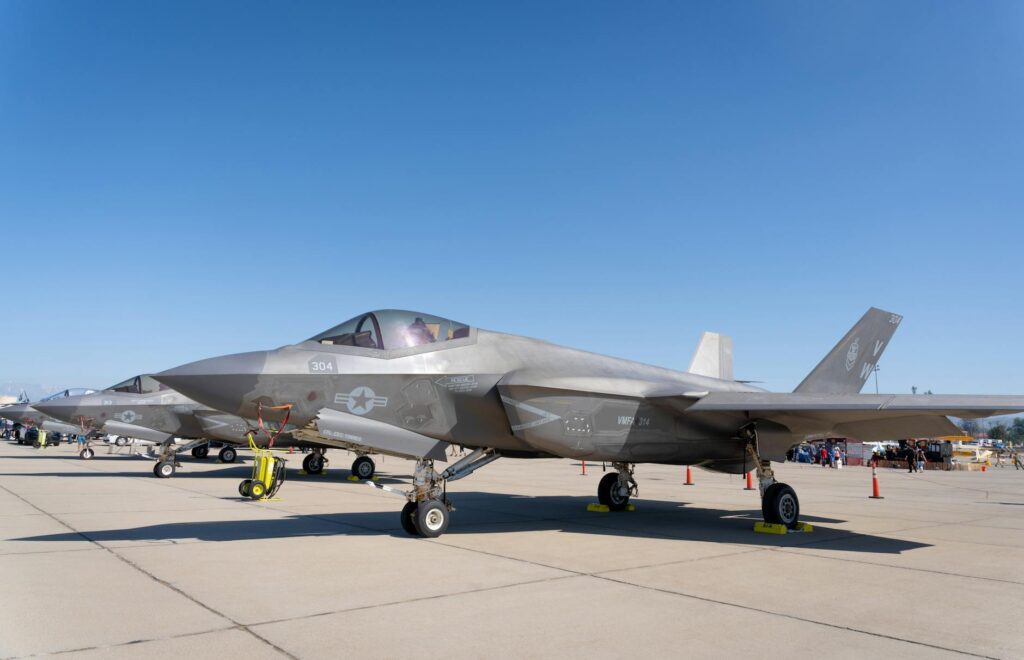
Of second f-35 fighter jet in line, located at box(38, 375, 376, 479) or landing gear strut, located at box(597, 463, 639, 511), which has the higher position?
second f-35 fighter jet in line, located at box(38, 375, 376, 479)

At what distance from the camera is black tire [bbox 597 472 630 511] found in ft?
39.7

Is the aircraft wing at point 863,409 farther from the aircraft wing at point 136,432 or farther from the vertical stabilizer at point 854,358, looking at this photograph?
the aircraft wing at point 136,432

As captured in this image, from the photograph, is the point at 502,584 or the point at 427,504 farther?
the point at 427,504

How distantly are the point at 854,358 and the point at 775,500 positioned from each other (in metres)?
4.19

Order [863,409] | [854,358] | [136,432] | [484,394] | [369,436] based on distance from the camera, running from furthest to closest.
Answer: [136,432] < [854,358] < [484,394] < [863,409] < [369,436]

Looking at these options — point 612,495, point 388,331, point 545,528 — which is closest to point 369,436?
point 388,331

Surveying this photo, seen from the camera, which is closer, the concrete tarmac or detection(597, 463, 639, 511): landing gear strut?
the concrete tarmac

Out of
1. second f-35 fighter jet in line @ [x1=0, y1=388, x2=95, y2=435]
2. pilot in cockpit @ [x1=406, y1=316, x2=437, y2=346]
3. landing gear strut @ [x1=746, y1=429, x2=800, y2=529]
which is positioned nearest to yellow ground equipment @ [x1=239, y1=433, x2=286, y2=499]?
pilot in cockpit @ [x1=406, y1=316, x2=437, y2=346]

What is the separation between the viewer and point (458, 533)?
9000 mm

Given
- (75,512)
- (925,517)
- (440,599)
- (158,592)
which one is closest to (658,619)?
(440,599)

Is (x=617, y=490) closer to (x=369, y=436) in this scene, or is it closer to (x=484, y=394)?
(x=484, y=394)

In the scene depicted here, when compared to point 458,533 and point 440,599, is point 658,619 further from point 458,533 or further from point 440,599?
point 458,533

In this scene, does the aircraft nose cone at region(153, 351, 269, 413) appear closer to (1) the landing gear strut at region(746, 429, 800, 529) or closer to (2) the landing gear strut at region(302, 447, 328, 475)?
(1) the landing gear strut at region(746, 429, 800, 529)

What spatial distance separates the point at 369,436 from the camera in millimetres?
7695
